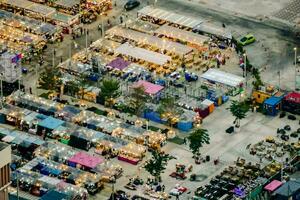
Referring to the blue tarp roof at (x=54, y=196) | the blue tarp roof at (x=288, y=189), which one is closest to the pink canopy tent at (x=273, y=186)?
the blue tarp roof at (x=288, y=189)

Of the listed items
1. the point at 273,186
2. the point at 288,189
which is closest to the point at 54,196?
the point at 273,186

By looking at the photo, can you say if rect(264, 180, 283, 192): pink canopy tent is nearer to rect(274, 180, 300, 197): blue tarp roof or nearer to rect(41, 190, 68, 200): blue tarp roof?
rect(274, 180, 300, 197): blue tarp roof

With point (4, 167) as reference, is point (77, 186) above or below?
below

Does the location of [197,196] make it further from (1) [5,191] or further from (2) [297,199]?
(1) [5,191]

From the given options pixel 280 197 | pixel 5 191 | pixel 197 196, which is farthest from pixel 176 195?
pixel 5 191

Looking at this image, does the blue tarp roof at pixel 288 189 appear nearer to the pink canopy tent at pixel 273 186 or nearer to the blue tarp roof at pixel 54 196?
A: the pink canopy tent at pixel 273 186

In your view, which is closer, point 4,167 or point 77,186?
point 4,167

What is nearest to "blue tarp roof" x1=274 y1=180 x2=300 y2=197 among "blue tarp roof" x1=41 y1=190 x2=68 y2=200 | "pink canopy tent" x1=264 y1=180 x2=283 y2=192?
"pink canopy tent" x1=264 y1=180 x2=283 y2=192

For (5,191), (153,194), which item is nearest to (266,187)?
(153,194)
